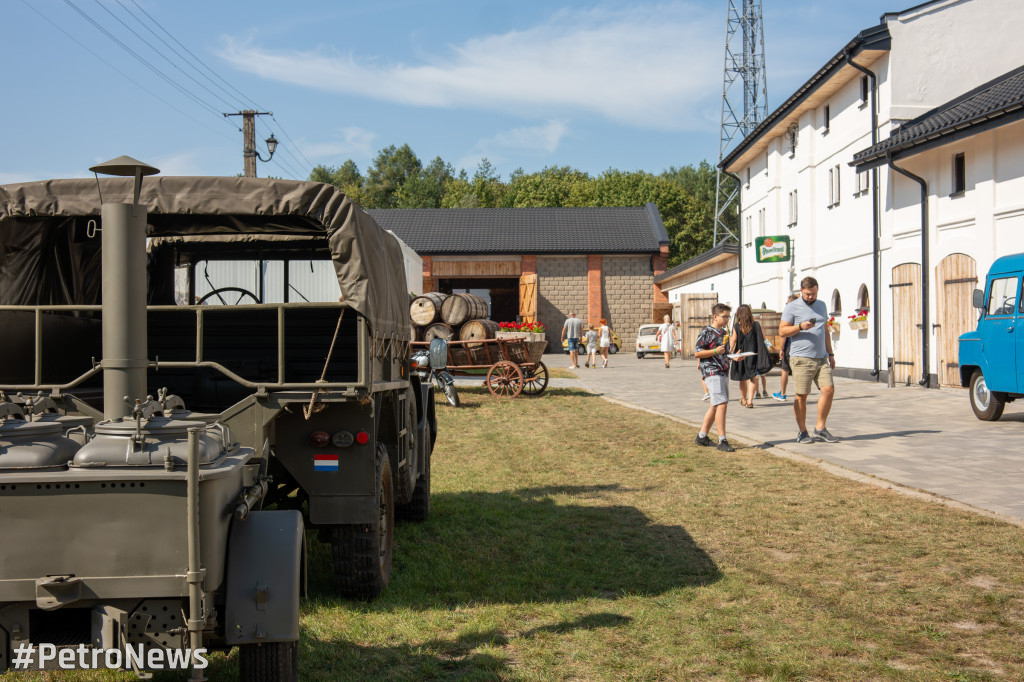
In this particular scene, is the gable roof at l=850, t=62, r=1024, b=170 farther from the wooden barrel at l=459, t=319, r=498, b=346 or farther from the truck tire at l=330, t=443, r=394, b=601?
the truck tire at l=330, t=443, r=394, b=601

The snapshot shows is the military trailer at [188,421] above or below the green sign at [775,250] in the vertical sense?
below

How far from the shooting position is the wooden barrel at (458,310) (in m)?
20.1

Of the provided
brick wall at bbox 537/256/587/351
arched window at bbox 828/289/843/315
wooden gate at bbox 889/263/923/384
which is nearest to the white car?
brick wall at bbox 537/256/587/351

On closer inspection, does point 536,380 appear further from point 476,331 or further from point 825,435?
point 825,435

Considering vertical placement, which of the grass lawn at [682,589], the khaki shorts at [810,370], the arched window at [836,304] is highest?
the arched window at [836,304]

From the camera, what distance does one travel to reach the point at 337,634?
169 inches

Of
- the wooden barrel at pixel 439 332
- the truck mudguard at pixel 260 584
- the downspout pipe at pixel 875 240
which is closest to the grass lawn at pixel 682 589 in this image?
the truck mudguard at pixel 260 584

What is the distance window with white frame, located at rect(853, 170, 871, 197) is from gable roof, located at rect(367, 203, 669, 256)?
20433 mm

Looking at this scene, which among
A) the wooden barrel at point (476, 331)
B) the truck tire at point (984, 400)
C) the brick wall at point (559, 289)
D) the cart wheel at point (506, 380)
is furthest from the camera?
the brick wall at point (559, 289)

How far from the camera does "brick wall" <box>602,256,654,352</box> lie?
143 feet

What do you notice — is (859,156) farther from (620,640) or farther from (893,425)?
(620,640)

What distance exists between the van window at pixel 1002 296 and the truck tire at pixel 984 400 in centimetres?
95

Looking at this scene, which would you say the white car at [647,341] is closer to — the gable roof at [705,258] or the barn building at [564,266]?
the gable roof at [705,258]

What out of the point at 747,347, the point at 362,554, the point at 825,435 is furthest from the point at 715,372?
the point at 362,554
